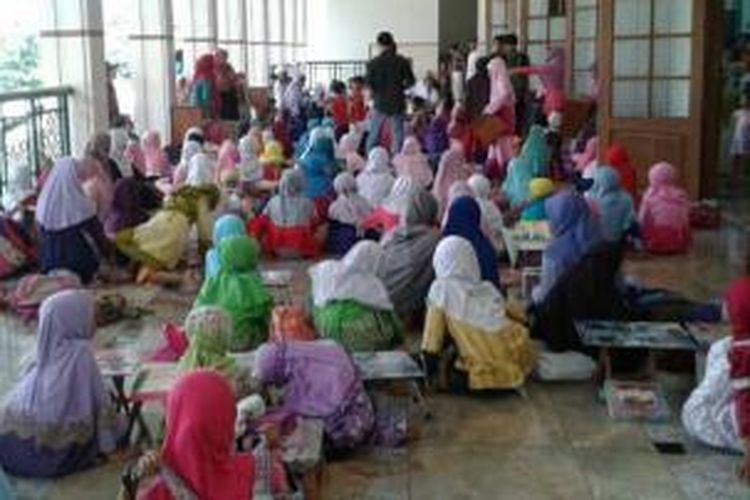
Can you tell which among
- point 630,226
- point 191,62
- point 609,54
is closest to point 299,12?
point 191,62

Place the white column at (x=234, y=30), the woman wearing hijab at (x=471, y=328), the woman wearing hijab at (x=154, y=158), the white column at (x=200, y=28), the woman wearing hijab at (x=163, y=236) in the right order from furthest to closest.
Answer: the white column at (x=234, y=30) < the white column at (x=200, y=28) < the woman wearing hijab at (x=154, y=158) < the woman wearing hijab at (x=163, y=236) < the woman wearing hijab at (x=471, y=328)

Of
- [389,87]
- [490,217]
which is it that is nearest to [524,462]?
[490,217]

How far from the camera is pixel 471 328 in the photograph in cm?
549

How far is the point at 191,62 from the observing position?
17.8 meters

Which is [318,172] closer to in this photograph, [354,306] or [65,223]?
[65,223]

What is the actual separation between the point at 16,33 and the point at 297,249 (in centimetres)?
502

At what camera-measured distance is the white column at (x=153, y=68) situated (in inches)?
582

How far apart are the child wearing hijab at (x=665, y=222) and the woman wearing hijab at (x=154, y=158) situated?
17.8ft

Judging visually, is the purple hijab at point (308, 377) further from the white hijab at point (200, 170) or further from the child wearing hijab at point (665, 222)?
the white hijab at point (200, 170)

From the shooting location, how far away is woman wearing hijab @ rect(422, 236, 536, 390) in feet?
18.0

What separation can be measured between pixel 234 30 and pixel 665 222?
1454cm

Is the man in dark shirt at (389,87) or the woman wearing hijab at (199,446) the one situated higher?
the man in dark shirt at (389,87)

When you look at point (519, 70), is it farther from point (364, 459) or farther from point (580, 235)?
point (364, 459)

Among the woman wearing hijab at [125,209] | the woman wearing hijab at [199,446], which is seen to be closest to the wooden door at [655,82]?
the woman wearing hijab at [125,209]
